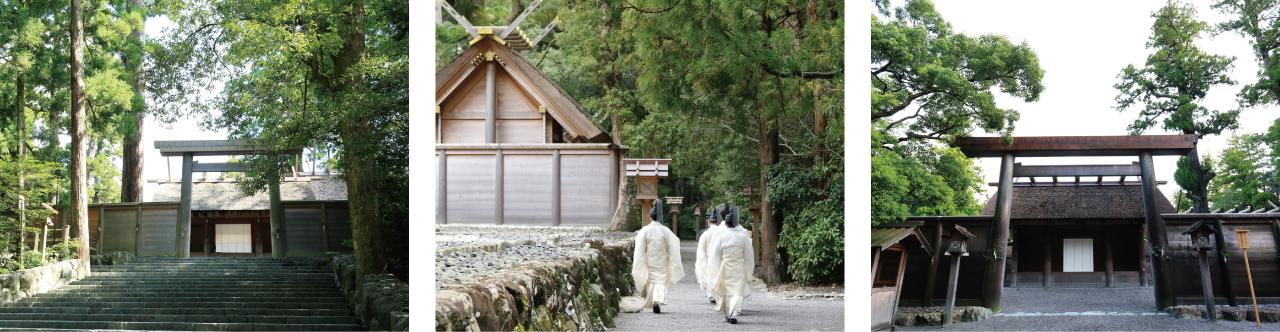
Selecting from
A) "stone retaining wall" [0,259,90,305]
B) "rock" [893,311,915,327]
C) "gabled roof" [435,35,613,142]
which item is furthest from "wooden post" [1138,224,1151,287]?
"stone retaining wall" [0,259,90,305]

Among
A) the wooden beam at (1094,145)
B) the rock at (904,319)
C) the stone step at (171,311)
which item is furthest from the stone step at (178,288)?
the wooden beam at (1094,145)

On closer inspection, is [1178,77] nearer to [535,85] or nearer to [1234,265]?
[1234,265]

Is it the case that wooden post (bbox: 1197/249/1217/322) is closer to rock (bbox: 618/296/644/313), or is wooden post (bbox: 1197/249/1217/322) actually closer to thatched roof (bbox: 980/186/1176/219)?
thatched roof (bbox: 980/186/1176/219)

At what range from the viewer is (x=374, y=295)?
12.3ft

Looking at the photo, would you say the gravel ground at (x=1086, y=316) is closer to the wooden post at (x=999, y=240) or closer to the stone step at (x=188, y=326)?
the wooden post at (x=999, y=240)

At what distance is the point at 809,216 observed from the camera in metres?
6.30

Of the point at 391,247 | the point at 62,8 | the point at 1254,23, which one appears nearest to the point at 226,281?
the point at 391,247

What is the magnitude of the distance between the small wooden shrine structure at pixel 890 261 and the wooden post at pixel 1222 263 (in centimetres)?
168

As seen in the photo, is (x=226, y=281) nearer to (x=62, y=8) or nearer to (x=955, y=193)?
(x=62, y=8)

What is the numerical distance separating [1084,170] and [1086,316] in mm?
874

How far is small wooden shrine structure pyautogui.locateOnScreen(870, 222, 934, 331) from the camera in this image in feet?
→ 13.6

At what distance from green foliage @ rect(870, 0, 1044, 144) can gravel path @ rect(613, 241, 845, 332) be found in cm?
161

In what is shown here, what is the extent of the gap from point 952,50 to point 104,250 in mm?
5536

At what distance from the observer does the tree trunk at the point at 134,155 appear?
4.05 m
